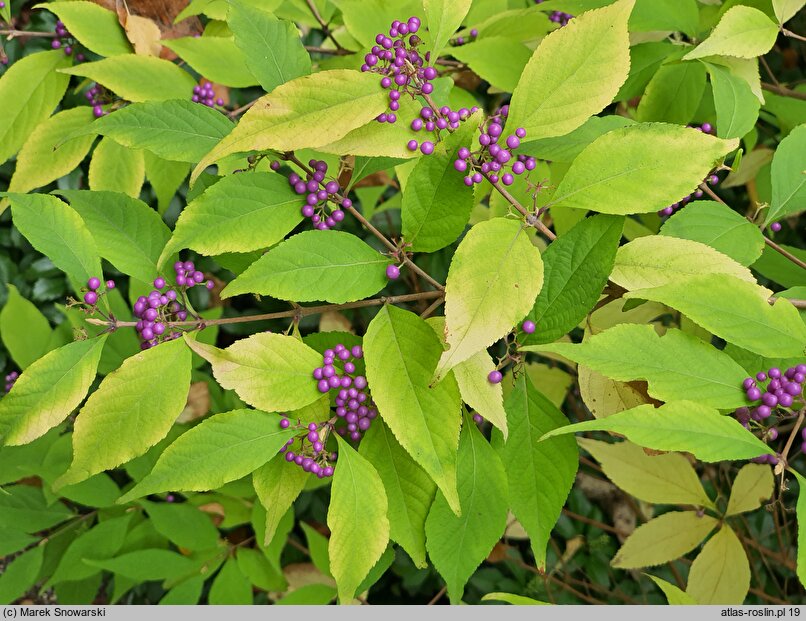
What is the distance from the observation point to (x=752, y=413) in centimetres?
59

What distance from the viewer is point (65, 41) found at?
0.99 meters

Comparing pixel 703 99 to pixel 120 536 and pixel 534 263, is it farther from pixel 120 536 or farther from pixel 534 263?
pixel 120 536

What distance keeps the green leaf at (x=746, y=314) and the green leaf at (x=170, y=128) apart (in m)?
0.39

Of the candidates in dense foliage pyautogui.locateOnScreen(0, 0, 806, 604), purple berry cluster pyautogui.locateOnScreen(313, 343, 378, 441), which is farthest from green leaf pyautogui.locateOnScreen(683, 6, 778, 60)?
purple berry cluster pyautogui.locateOnScreen(313, 343, 378, 441)

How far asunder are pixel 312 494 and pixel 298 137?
0.99m

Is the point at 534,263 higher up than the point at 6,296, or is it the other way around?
the point at 534,263

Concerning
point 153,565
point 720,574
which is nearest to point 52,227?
point 153,565

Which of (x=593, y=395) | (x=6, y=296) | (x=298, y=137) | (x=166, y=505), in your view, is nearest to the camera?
(x=298, y=137)

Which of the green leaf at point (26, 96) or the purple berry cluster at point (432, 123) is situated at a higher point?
the purple berry cluster at point (432, 123)

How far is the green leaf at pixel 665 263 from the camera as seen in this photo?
567mm

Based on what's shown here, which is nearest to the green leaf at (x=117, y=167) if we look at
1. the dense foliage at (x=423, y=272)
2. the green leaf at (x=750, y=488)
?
the dense foliage at (x=423, y=272)

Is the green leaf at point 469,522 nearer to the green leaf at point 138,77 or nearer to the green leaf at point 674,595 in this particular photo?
the green leaf at point 674,595

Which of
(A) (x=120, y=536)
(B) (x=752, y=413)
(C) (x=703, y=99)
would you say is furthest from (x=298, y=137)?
(A) (x=120, y=536)

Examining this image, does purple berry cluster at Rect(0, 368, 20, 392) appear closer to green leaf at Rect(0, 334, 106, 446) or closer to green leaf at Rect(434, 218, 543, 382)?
green leaf at Rect(0, 334, 106, 446)
